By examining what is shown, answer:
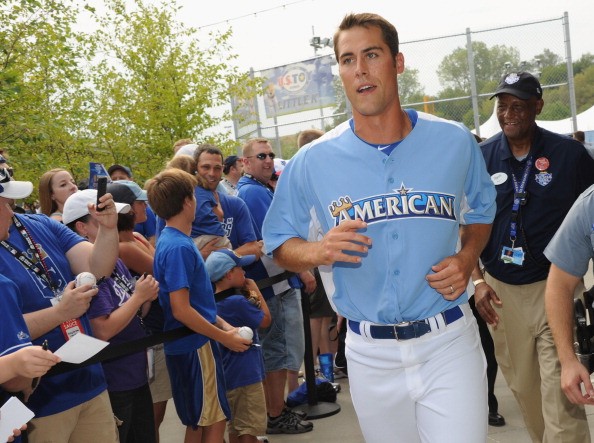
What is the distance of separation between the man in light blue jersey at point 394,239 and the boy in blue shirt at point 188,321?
4.35 feet

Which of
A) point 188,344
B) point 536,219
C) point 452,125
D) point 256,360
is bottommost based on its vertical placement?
point 256,360

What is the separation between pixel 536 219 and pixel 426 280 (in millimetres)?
2082

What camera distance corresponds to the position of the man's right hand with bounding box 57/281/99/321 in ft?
12.3

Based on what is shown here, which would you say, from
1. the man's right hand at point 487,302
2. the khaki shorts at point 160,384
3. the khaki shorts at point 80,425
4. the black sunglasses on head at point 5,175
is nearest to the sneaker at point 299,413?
the khaki shorts at point 160,384

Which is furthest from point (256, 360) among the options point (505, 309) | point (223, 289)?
point (505, 309)

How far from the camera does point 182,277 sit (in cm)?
492

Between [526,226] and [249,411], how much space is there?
2.31 metres

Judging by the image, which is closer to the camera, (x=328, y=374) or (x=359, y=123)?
(x=359, y=123)

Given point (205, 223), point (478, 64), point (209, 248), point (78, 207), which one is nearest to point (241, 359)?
point (209, 248)

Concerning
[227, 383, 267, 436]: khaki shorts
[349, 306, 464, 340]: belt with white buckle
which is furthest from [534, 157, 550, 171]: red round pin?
[227, 383, 267, 436]: khaki shorts

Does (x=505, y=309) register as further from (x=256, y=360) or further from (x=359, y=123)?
(x=359, y=123)

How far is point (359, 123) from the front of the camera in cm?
376

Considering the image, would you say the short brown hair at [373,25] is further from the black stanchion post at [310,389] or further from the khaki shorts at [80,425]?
the black stanchion post at [310,389]

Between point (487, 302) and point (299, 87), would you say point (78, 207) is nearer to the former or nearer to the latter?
point (487, 302)
